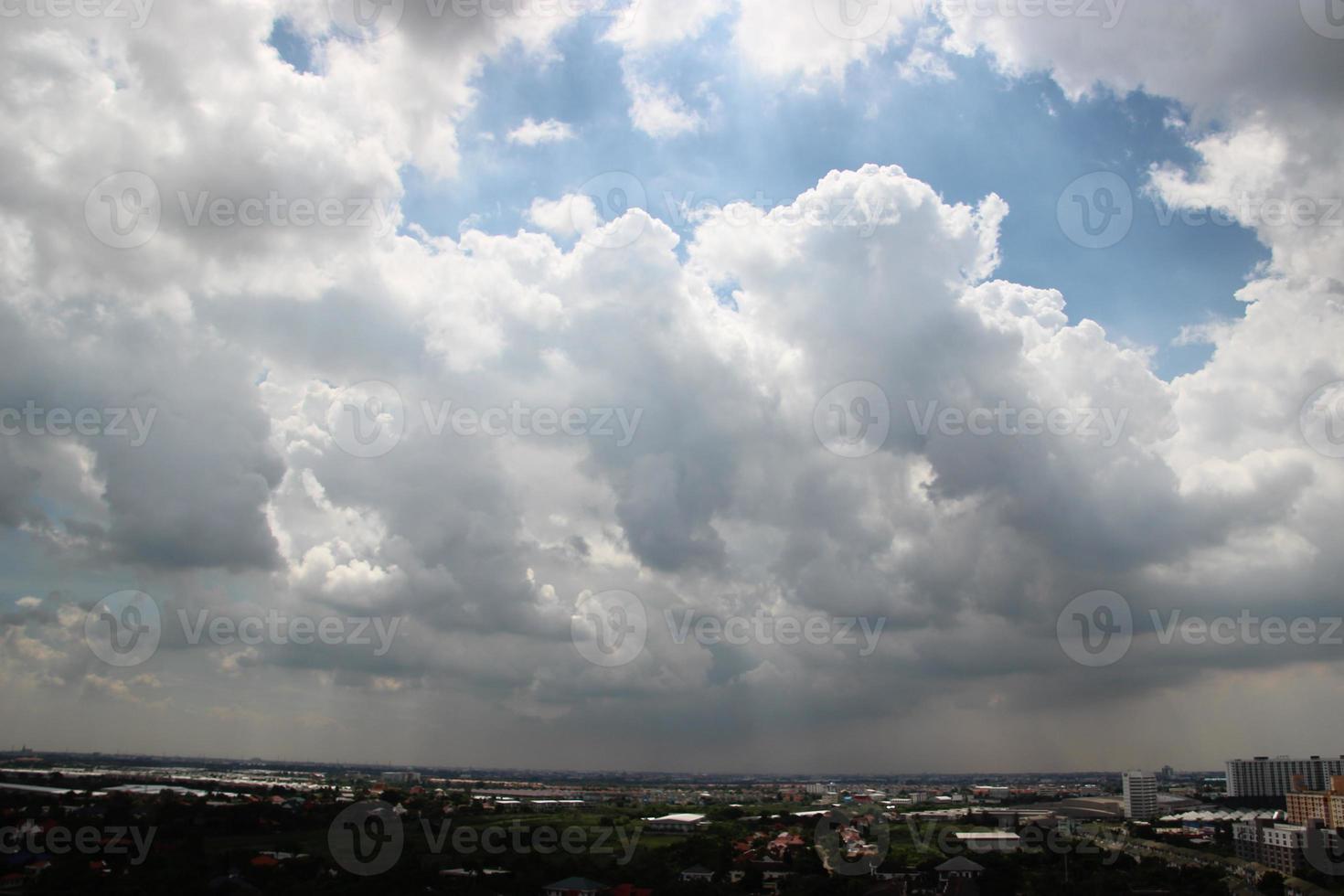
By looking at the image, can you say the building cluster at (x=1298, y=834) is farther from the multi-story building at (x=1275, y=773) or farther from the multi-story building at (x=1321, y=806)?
the multi-story building at (x=1275, y=773)

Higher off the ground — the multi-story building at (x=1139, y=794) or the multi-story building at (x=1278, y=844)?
the multi-story building at (x=1278, y=844)

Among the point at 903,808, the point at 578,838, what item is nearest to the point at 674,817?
the point at 578,838

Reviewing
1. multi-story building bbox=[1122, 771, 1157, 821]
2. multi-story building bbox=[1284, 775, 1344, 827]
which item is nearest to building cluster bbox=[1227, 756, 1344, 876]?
multi-story building bbox=[1284, 775, 1344, 827]

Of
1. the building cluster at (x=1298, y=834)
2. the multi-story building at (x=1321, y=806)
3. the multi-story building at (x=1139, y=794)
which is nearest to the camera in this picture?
the building cluster at (x=1298, y=834)

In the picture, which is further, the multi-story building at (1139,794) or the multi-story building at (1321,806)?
the multi-story building at (1139,794)

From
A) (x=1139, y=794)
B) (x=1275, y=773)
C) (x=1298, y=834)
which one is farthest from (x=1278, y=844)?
(x=1275, y=773)

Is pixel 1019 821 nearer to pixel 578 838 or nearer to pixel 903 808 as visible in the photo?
pixel 903 808

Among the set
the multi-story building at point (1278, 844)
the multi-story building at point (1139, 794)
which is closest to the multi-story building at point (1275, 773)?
the multi-story building at point (1139, 794)

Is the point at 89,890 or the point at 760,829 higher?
the point at 89,890
